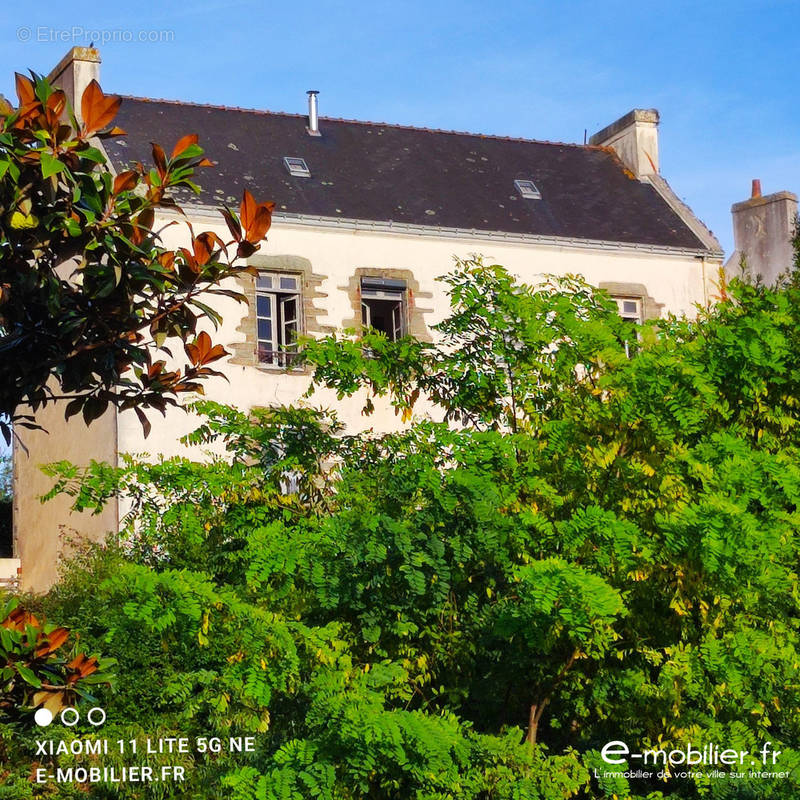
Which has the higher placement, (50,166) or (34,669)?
(50,166)

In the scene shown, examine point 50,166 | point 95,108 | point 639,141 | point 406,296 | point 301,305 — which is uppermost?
point 639,141

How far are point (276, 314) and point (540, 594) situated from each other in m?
14.1

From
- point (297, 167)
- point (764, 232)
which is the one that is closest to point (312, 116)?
point (297, 167)

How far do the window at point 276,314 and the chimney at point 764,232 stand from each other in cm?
835

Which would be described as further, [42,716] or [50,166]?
[50,166]

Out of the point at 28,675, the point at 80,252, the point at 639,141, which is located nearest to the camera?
the point at 28,675

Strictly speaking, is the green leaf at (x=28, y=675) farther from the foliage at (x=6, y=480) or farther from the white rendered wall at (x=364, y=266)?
the foliage at (x=6, y=480)

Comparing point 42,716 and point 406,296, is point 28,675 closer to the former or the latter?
point 42,716

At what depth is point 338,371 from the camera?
10.0 metres

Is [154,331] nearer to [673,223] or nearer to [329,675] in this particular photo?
[329,675]

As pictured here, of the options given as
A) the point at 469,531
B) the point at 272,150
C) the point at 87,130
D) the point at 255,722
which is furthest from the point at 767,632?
the point at 272,150

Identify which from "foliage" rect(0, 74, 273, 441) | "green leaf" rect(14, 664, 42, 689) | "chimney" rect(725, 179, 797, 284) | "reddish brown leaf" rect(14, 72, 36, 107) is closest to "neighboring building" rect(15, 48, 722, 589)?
"chimney" rect(725, 179, 797, 284)

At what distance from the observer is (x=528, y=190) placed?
76.4ft

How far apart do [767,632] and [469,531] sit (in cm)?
174
